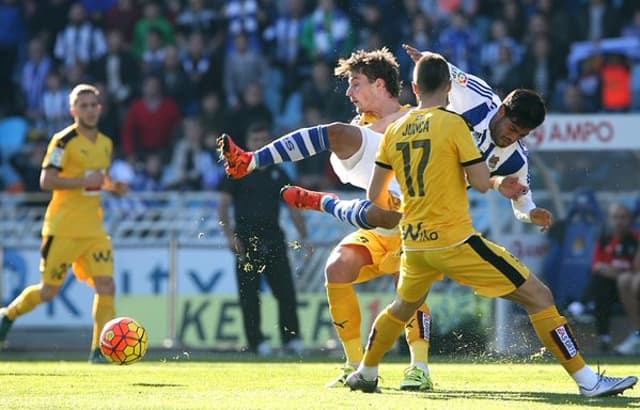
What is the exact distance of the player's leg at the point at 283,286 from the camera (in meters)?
15.5

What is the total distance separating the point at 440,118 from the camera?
9.05 metres

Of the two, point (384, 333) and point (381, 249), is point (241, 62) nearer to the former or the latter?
point (381, 249)

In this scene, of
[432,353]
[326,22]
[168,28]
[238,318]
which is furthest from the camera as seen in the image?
[168,28]

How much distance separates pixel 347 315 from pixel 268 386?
811 mm

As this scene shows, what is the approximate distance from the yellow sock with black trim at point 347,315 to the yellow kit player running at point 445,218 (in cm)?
113

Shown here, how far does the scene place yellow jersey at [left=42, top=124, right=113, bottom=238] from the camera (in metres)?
13.6

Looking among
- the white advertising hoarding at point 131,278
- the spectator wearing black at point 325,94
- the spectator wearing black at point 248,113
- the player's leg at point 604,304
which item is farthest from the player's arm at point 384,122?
the spectator wearing black at point 248,113

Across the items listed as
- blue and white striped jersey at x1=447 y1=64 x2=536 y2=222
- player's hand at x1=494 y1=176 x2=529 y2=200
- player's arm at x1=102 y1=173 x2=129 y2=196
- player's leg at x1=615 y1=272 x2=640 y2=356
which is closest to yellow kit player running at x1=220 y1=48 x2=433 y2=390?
blue and white striped jersey at x1=447 y1=64 x2=536 y2=222

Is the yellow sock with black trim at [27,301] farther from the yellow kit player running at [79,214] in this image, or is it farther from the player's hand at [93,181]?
the player's hand at [93,181]

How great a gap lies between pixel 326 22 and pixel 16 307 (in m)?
7.47

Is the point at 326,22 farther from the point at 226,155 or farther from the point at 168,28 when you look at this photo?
the point at 226,155

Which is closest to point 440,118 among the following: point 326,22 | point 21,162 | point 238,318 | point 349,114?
point 238,318

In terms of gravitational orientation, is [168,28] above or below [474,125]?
above

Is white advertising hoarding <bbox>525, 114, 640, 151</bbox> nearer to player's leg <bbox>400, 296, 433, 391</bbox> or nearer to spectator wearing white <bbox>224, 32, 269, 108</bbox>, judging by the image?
spectator wearing white <bbox>224, 32, 269, 108</bbox>
